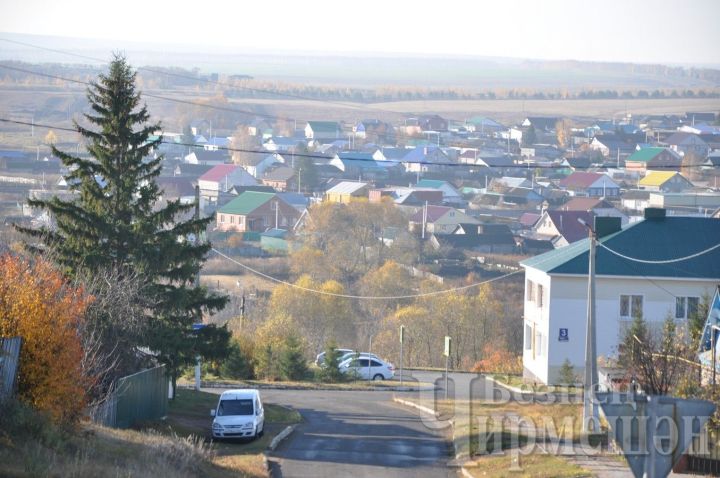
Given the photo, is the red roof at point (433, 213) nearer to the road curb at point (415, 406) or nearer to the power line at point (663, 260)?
the power line at point (663, 260)

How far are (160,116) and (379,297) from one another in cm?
12454

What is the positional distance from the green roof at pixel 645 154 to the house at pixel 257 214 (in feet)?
223

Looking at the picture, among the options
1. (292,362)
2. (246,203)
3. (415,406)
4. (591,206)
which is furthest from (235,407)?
(591,206)

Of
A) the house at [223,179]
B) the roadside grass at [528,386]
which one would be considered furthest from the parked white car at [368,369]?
the house at [223,179]

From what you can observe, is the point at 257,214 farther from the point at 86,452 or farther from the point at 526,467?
the point at 86,452

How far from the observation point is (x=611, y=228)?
38.9 meters

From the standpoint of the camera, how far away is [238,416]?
77.6ft

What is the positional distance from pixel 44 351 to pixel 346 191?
97878 millimetres

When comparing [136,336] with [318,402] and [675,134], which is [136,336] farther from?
[675,134]

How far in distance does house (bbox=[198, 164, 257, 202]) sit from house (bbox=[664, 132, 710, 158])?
6904cm

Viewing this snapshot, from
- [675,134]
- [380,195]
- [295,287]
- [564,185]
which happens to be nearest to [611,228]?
[295,287]

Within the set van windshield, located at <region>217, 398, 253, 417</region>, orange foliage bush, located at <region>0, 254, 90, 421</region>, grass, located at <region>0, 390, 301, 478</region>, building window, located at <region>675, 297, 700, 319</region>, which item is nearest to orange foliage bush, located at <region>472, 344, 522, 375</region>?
building window, located at <region>675, 297, 700, 319</region>

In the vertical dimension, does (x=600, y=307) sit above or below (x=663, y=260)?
below

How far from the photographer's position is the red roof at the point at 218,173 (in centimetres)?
12924
